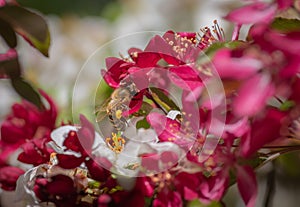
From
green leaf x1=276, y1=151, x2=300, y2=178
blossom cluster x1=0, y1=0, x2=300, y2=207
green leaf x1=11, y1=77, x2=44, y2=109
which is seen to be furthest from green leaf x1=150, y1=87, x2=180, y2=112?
green leaf x1=276, y1=151, x2=300, y2=178

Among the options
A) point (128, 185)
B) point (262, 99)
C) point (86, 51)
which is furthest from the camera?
point (86, 51)

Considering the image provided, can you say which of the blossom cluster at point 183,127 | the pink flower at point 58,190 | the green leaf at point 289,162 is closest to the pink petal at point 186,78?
the blossom cluster at point 183,127

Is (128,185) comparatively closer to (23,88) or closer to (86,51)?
(23,88)

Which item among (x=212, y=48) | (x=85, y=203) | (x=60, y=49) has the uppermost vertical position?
(x=212, y=48)

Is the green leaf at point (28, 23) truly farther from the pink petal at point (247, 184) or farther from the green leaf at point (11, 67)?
the pink petal at point (247, 184)

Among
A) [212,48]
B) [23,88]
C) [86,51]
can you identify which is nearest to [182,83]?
[212,48]

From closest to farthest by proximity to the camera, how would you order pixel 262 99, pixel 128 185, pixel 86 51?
pixel 262 99, pixel 128 185, pixel 86 51

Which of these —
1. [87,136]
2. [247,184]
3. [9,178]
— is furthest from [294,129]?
[9,178]
